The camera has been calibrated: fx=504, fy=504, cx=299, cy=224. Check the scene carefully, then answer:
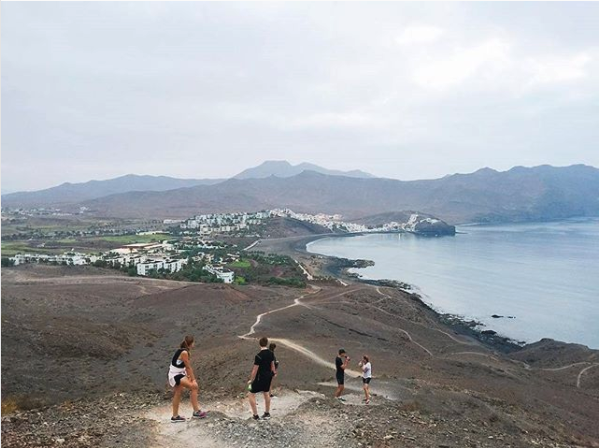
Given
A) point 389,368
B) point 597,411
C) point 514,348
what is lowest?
point 514,348

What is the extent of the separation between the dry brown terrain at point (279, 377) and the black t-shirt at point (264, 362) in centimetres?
97

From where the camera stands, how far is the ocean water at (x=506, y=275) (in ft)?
162

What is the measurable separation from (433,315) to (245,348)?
106ft

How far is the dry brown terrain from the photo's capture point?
31.8 ft

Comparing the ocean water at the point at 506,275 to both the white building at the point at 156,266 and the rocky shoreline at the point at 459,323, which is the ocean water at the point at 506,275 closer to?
the rocky shoreline at the point at 459,323

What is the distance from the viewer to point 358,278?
74125mm

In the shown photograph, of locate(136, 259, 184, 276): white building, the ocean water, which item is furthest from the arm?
locate(136, 259, 184, 276): white building

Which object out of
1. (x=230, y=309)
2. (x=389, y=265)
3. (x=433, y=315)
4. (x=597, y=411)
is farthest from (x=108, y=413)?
(x=389, y=265)

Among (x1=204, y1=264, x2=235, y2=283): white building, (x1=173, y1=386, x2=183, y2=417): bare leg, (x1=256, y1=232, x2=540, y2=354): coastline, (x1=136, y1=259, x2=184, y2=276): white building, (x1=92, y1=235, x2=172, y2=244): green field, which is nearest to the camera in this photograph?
(x1=173, y1=386, x2=183, y2=417): bare leg

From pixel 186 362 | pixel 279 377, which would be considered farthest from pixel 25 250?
pixel 186 362

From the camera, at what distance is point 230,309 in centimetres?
3662

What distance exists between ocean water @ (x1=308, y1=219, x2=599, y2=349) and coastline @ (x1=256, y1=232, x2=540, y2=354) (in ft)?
6.38

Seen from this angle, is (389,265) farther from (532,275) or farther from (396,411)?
(396,411)

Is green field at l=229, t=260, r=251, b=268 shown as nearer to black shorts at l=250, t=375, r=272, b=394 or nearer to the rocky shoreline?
the rocky shoreline
